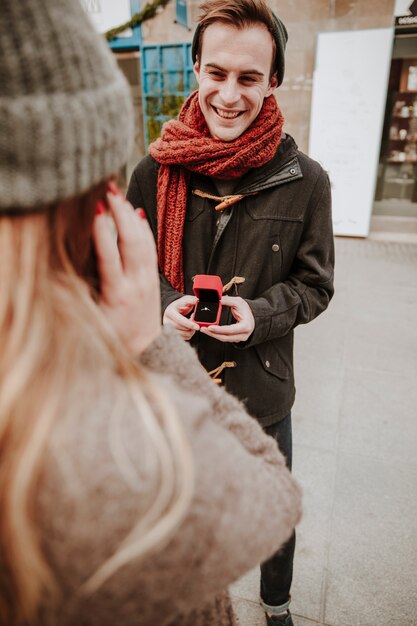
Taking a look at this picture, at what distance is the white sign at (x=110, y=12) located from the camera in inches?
263

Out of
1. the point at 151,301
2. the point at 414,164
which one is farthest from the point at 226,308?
the point at 414,164

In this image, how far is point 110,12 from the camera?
6762 millimetres

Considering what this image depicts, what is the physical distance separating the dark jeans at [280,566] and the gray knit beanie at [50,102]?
1.35 meters

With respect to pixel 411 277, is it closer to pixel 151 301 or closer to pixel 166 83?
pixel 166 83

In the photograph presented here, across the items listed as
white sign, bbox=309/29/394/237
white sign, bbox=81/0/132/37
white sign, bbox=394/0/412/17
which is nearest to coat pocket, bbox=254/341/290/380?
white sign, bbox=309/29/394/237

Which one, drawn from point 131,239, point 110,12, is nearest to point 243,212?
point 131,239

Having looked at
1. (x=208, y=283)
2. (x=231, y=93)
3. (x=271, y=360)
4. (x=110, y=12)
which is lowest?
(x=271, y=360)

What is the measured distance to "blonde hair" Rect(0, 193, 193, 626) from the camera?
55cm

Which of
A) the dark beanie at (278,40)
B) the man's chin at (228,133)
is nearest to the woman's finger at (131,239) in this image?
the man's chin at (228,133)

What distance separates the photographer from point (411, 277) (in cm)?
520

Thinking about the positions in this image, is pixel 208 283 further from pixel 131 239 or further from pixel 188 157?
pixel 131 239

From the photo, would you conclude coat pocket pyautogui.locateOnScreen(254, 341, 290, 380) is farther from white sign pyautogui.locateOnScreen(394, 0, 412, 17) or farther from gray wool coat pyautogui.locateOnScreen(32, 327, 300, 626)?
white sign pyautogui.locateOnScreen(394, 0, 412, 17)

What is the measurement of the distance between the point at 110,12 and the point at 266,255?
22.1ft

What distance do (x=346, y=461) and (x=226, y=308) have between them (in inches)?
60.5
